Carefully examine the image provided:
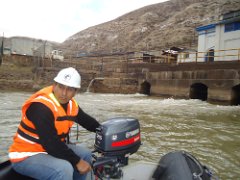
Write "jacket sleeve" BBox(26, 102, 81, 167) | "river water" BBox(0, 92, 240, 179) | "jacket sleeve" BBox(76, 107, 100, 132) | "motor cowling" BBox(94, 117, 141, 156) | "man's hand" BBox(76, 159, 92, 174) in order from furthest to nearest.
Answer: "river water" BBox(0, 92, 240, 179)
"jacket sleeve" BBox(76, 107, 100, 132)
"motor cowling" BBox(94, 117, 141, 156)
"man's hand" BBox(76, 159, 92, 174)
"jacket sleeve" BBox(26, 102, 81, 167)

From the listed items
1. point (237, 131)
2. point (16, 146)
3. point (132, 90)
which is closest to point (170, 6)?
point (132, 90)

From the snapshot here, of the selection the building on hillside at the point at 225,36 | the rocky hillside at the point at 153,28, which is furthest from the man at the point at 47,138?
the rocky hillside at the point at 153,28

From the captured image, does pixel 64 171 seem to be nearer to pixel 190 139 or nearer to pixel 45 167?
pixel 45 167

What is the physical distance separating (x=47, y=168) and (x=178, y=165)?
121 cm

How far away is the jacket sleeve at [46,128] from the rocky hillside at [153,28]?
4976 centimetres

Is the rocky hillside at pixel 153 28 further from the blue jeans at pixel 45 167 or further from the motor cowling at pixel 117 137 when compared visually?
the blue jeans at pixel 45 167

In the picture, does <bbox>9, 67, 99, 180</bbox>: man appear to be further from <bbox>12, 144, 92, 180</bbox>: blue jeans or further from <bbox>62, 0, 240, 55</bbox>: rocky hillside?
<bbox>62, 0, 240, 55</bbox>: rocky hillside

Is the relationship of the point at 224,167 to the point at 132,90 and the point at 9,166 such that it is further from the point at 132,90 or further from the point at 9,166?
the point at 132,90

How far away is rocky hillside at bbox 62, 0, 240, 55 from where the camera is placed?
60406mm

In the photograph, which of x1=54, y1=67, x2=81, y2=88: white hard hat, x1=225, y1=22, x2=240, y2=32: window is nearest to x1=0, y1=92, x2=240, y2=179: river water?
x1=54, y1=67, x2=81, y2=88: white hard hat

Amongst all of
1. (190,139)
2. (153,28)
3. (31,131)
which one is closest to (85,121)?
(31,131)

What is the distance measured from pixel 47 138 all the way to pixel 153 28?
3233 inches

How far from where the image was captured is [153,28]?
81438mm

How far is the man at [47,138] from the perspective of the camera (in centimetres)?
224
